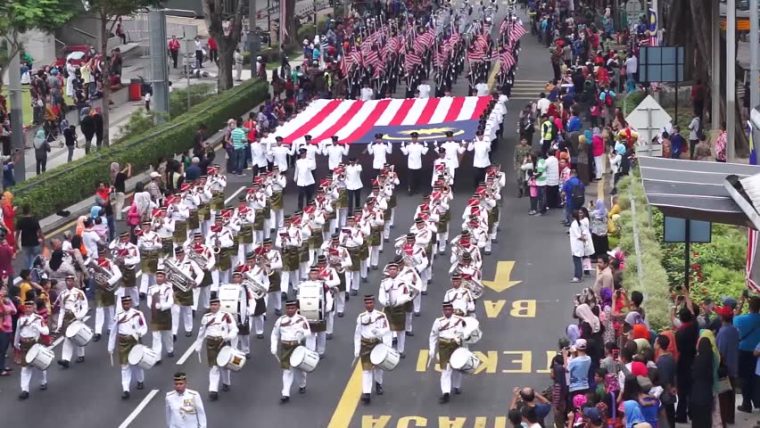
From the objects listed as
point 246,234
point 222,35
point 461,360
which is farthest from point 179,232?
point 222,35

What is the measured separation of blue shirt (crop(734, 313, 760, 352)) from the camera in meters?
20.8

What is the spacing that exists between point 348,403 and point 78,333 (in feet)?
14.1

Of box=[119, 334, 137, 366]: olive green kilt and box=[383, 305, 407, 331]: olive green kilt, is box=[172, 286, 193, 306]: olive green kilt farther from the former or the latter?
box=[383, 305, 407, 331]: olive green kilt

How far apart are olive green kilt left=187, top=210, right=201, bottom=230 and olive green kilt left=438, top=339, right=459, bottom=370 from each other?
9622 millimetres

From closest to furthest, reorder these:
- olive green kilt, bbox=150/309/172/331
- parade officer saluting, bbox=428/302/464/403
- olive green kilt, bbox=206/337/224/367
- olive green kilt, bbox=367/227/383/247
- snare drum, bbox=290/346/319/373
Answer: parade officer saluting, bbox=428/302/464/403
snare drum, bbox=290/346/319/373
olive green kilt, bbox=206/337/224/367
olive green kilt, bbox=150/309/172/331
olive green kilt, bbox=367/227/383/247

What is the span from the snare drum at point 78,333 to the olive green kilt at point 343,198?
28.6 feet

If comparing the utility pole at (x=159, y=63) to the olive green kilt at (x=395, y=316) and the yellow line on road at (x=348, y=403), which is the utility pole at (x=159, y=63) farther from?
the yellow line on road at (x=348, y=403)

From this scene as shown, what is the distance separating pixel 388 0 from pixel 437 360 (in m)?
50.6

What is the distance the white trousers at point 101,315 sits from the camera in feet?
89.0

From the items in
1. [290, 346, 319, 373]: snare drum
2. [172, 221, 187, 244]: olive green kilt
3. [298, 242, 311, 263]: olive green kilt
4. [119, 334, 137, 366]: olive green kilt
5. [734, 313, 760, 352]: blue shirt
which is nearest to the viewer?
[734, 313, 760, 352]: blue shirt

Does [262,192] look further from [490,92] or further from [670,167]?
[490,92]

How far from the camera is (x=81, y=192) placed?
36.3 m

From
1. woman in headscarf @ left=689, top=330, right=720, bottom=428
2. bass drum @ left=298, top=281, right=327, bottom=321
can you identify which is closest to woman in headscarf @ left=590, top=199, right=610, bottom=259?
bass drum @ left=298, top=281, right=327, bottom=321

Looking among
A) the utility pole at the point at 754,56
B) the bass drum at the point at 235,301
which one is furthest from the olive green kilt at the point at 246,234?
the utility pole at the point at 754,56
